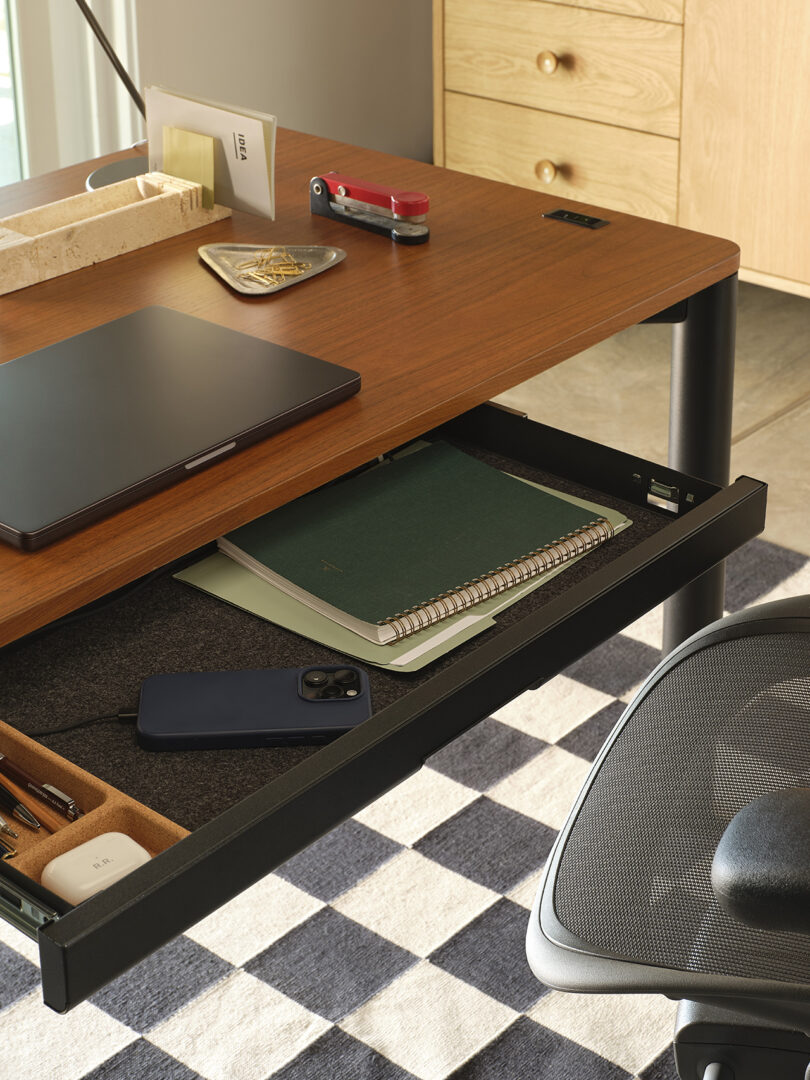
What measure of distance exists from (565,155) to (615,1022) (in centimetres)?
210

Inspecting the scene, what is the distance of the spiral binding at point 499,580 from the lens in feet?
3.44

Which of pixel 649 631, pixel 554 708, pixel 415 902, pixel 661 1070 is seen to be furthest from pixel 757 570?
pixel 661 1070

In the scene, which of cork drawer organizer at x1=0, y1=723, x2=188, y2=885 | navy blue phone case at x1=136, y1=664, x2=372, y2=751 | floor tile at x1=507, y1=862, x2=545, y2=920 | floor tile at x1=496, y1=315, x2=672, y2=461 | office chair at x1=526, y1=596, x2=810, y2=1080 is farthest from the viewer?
floor tile at x1=496, y1=315, x2=672, y2=461

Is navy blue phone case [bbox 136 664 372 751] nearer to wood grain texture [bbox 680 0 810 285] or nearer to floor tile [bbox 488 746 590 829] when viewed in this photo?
floor tile [bbox 488 746 590 829]

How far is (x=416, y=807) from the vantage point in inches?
66.1

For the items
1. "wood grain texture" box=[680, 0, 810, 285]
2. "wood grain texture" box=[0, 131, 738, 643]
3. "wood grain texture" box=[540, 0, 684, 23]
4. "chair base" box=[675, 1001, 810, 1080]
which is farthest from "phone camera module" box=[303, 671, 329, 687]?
"wood grain texture" box=[540, 0, 684, 23]

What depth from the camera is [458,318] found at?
4.00ft

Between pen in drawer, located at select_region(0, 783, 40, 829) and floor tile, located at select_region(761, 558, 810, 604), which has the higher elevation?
pen in drawer, located at select_region(0, 783, 40, 829)

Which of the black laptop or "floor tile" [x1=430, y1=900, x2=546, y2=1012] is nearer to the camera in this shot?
the black laptop

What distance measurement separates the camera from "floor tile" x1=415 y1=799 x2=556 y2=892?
1572mm

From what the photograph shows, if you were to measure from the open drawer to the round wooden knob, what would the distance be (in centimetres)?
188

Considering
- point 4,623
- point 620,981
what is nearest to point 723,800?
point 620,981

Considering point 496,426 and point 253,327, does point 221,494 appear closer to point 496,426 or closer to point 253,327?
point 253,327

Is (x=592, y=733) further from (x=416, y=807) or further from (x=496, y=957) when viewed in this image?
(x=496, y=957)
